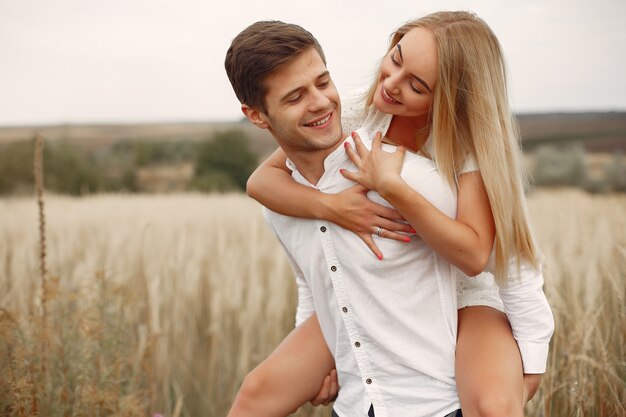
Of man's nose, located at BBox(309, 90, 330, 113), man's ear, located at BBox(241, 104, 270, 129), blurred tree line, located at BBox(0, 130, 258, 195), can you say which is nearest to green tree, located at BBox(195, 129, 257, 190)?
blurred tree line, located at BBox(0, 130, 258, 195)

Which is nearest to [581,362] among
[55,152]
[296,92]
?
[296,92]

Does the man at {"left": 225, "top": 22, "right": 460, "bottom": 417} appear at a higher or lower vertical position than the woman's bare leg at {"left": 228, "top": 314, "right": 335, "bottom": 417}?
higher

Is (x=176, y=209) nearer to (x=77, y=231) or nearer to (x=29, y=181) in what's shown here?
(x=77, y=231)

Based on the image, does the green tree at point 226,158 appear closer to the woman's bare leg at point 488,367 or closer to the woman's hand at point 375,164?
the woman's hand at point 375,164

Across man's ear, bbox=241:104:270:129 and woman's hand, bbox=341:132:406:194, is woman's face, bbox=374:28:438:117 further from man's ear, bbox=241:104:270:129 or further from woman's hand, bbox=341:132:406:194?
man's ear, bbox=241:104:270:129

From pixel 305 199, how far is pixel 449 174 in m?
0.42

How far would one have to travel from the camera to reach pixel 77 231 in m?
5.03

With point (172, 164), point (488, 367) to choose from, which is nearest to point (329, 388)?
point (488, 367)

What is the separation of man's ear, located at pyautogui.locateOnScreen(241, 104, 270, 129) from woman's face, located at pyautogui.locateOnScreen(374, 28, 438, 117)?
0.36 metres

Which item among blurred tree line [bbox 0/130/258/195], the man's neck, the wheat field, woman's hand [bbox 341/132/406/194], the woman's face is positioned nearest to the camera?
woman's hand [bbox 341/132/406/194]

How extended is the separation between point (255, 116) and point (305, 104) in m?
0.24

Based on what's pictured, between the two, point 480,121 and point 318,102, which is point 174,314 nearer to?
point 318,102

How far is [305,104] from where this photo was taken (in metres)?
1.85

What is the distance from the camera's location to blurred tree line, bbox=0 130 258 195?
12945 millimetres
